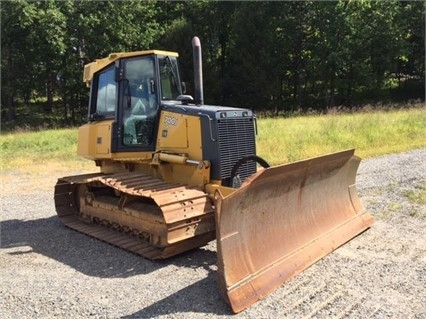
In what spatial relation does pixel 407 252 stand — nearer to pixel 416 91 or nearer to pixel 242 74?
pixel 242 74

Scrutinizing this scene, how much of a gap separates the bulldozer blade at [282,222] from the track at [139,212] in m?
0.81

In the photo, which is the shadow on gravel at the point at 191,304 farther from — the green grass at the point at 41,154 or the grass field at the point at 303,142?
the green grass at the point at 41,154

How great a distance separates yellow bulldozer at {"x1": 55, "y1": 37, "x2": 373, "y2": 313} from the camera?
4434 mm

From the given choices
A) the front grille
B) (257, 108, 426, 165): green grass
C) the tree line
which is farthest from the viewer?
the tree line

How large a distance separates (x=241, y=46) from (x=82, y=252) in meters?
30.5

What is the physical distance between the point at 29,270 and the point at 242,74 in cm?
2989

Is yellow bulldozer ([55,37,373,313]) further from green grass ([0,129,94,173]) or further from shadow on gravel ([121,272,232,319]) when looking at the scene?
green grass ([0,129,94,173])

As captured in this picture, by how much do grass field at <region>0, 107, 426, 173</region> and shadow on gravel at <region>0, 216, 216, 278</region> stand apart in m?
5.62

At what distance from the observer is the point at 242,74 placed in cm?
3366

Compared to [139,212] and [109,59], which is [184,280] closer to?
[139,212]

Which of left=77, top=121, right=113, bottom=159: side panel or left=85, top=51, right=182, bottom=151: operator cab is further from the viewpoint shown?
left=77, top=121, right=113, bottom=159: side panel

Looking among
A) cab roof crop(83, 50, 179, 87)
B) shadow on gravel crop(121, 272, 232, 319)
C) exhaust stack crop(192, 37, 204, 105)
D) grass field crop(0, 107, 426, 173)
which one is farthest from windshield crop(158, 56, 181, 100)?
grass field crop(0, 107, 426, 173)

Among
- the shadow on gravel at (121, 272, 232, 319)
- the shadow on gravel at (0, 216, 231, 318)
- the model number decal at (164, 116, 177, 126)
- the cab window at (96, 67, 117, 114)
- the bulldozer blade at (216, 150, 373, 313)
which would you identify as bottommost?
the shadow on gravel at (121, 272, 232, 319)

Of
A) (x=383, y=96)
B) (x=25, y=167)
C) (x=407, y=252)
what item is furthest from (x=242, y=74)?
(x=407, y=252)
